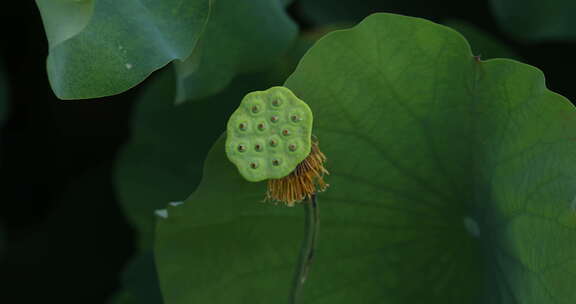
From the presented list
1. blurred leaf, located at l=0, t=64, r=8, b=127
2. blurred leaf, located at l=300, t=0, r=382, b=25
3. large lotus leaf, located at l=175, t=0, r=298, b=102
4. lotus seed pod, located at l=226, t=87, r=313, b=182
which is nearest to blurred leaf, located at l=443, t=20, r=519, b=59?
blurred leaf, located at l=300, t=0, r=382, b=25

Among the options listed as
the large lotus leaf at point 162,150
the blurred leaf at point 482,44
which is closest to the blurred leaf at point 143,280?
the large lotus leaf at point 162,150

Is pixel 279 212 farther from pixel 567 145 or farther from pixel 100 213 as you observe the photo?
pixel 100 213

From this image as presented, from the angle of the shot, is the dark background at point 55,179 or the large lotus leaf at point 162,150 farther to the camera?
the dark background at point 55,179

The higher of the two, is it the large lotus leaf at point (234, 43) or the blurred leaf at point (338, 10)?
the large lotus leaf at point (234, 43)

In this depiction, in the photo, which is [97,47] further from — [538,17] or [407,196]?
[538,17]

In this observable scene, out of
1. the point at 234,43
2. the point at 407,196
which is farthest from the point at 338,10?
the point at 407,196

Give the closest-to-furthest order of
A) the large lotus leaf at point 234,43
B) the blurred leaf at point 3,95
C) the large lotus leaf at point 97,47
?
the large lotus leaf at point 97,47 < the large lotus leaf at point 234,43 < the blurred leaf at point 3,95

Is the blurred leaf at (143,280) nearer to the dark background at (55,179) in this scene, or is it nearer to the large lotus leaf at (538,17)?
the dark background at (55,179)

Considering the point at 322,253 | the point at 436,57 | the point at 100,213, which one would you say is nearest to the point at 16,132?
the point at 100,213
